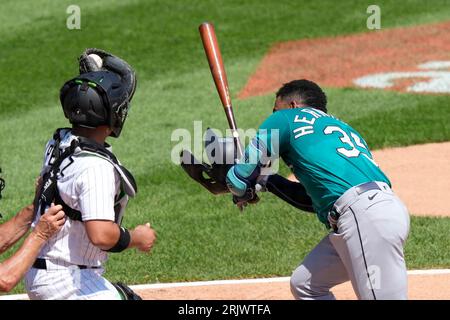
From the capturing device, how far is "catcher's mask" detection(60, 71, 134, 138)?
518cm

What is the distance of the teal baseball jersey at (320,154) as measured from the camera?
594 centimetres

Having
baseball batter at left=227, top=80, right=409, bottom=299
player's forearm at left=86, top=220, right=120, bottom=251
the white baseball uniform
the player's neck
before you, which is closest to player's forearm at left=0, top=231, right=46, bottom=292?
the white baseball uniform

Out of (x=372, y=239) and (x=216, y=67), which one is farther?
(x=216, y=67)

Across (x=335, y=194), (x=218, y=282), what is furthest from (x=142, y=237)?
(x=218, y=282)

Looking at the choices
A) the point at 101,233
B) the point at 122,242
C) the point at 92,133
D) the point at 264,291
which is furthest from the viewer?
the point at 264,291

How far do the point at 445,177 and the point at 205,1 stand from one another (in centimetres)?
1037

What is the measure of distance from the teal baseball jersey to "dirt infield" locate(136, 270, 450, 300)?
6.56 ft

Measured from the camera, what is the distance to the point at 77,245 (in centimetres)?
517

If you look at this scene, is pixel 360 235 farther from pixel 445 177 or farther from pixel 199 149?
pixel 199 149

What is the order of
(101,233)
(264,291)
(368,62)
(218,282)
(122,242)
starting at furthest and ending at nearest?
1. (368,62)
2. (218,282)
3. (264,291)
4. (122,242)
5. (101,233)

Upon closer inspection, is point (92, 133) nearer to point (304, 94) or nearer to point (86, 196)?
point (86, 196)

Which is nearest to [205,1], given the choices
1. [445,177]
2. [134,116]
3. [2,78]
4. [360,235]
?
[2,78]

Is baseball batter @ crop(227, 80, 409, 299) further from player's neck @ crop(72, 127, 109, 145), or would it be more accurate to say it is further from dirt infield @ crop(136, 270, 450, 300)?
dirt infield @ crop(136, 270, 450, 300)

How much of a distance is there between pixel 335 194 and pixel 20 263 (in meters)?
1.94
